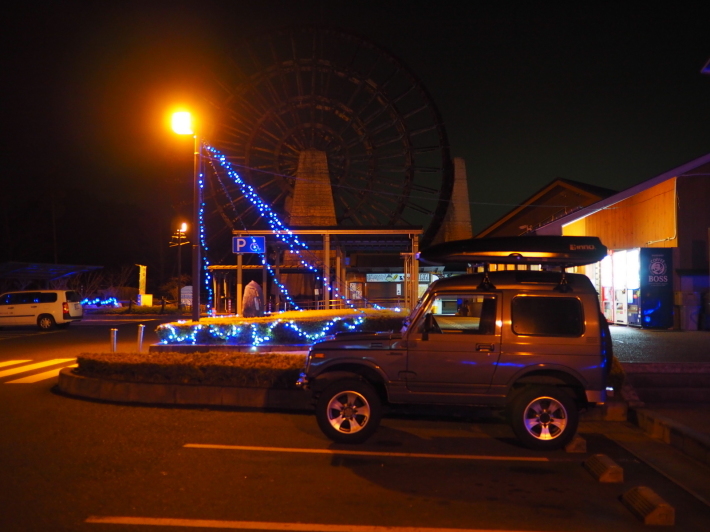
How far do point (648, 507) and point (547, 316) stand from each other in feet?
8.03

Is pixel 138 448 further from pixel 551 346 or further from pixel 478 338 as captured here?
pixel 551 346

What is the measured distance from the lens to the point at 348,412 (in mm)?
7172

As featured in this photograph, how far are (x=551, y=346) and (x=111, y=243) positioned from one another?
61.8m

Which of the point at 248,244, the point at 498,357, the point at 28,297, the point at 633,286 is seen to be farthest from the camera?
the point at 28,297

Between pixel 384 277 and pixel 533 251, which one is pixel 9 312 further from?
pixel 533 251

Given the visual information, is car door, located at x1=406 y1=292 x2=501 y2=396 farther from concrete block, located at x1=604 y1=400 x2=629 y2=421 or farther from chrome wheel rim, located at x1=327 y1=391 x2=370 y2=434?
concrete block, located at x1=604 y1=400 x2=629 y2=421

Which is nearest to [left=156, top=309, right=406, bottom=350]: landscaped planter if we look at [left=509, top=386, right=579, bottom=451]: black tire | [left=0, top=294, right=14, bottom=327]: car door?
[left=509, top=386, right=579, bottom=451]: black tire

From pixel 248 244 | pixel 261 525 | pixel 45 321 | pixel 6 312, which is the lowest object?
pixel 261 525

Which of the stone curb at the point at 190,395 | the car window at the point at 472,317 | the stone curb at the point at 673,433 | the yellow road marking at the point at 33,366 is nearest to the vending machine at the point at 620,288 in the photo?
the stone curb at the point at 673,433

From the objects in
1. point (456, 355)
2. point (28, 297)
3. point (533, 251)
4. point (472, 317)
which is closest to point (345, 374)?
point (456, 355)

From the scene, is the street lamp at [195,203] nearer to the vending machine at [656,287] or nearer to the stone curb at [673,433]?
the stone curb at [673,433]

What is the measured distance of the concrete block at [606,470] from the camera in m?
5.84

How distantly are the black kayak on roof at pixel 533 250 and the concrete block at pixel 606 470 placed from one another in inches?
87.2

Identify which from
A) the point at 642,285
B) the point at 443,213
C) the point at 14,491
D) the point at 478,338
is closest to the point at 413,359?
the point at 478,338
